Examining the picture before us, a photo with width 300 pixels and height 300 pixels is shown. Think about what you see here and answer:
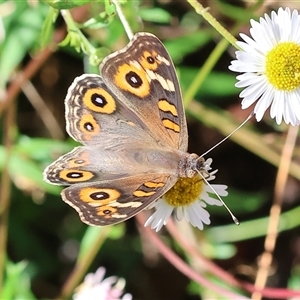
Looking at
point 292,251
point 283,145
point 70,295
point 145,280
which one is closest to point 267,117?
point 283,145

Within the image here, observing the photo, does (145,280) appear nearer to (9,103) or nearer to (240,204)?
(240,204)

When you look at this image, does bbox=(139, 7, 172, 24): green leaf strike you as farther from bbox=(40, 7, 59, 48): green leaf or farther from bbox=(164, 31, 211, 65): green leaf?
A: bbox=(40, 7, 59, 48): green leaf

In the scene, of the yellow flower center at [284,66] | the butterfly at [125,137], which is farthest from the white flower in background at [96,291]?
the yellow flower center at [284,66]

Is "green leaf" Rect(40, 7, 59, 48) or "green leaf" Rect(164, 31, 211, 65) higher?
"green leaf" Rect(40, 7, 59, 48)

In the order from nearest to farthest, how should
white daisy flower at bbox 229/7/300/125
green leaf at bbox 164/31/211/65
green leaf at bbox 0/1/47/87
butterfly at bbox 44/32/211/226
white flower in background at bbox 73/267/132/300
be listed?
butterfly at bbox 44/32/211/226, white daisy flower at bbox 229/7/300/125, white flower in background at bbox 73/267/132/300, green leaf at bbox 0/1/47/87, green leaf at bbox 164/31/211/65

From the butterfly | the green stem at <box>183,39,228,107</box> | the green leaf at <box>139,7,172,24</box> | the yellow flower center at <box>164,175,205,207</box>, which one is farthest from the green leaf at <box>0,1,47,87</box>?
the yellow flower center at <box>164,175,205,207</box>

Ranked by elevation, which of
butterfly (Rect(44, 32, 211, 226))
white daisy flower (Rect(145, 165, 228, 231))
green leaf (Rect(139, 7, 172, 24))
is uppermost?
green leaf (Rect(139, 7, 172, 24))

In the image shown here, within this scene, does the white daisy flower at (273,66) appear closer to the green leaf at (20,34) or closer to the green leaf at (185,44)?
the green leaf at (185,44)
